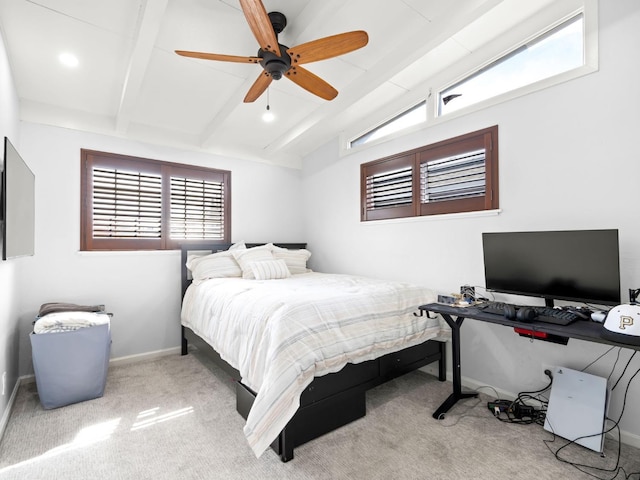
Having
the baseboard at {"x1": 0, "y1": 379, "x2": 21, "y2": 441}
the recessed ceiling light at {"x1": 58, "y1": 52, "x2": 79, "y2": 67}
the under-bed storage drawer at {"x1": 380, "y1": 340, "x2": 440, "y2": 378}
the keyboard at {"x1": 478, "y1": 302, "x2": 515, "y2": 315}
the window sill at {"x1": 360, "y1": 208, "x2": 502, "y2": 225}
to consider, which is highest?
the recessed ceiling light at {"x1": 58, "y1": 52, "x2": 79, "y2": 67}

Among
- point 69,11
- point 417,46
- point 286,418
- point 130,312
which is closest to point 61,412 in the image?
point 130,312

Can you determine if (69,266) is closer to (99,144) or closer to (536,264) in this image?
(99,144)

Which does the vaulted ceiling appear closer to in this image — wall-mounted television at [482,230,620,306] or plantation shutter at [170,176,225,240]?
plantation shutter at [170,176,225,240]

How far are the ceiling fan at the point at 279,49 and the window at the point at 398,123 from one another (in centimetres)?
148

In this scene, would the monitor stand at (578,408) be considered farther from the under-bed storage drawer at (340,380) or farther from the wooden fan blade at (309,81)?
the wooden fan blade at (309,81)

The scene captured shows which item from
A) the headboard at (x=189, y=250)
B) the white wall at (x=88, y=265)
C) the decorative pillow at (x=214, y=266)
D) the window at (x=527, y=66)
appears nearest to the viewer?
the window at (x=527, y=66)

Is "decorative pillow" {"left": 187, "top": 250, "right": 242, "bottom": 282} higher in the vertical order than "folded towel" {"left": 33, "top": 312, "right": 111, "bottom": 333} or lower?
higher

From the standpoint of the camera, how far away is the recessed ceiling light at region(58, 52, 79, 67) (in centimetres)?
253

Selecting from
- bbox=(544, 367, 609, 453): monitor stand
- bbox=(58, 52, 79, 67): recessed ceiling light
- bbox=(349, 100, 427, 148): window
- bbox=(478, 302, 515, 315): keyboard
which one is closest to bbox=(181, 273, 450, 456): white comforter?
bbox=(478, 302, 515, 315): keyboard

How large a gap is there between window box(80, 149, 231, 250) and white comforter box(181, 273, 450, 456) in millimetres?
1362

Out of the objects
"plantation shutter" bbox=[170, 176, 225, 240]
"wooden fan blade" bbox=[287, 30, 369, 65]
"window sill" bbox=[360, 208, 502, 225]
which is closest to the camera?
"wooden fan blade" bbox=[287, 30, 369, 65]

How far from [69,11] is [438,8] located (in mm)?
2563

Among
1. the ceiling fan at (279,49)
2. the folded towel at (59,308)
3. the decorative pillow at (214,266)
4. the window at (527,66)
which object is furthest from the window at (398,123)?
the folded towel at (59,308)

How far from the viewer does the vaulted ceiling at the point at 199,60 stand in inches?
87.3
